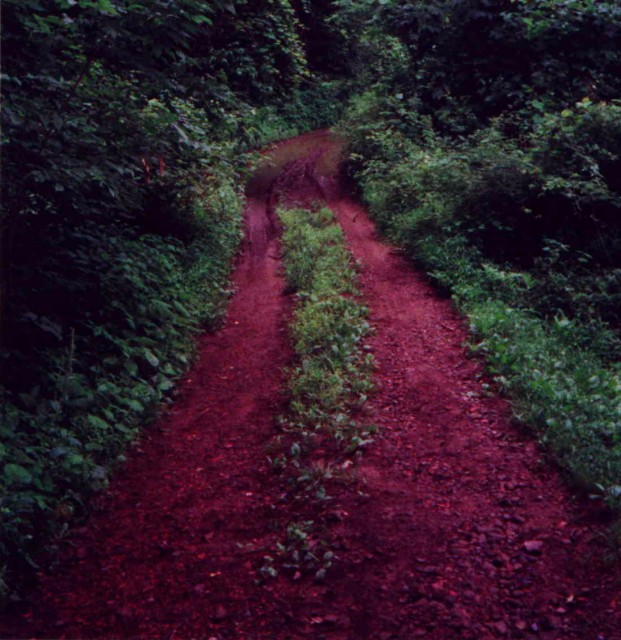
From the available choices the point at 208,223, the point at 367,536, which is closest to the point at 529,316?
the point at 367,536

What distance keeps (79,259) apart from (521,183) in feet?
22.0

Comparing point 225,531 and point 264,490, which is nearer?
point 225,531

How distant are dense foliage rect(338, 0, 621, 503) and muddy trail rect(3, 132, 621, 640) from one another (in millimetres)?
537

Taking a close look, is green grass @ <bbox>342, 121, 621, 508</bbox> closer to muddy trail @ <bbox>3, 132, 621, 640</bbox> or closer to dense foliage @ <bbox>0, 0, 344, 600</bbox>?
muddy trail @ <bbox>3, 132, 621, 640</bbox>

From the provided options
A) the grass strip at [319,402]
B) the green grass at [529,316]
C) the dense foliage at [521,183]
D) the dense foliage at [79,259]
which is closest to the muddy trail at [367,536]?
the grass strip at [319,402]

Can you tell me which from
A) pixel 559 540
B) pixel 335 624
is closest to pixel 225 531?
pixel 335 624

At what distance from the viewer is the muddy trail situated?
12.0 feet

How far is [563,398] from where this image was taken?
5.57 meters

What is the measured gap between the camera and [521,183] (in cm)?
1009

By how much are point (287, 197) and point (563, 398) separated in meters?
10.6

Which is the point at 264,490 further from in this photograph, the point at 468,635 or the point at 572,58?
the point at 572,58

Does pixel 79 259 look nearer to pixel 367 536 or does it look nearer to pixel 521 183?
pixel 367 536

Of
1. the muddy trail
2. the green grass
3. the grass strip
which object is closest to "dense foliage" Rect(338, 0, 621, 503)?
the green grass

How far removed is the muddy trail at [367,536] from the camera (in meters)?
3.65
